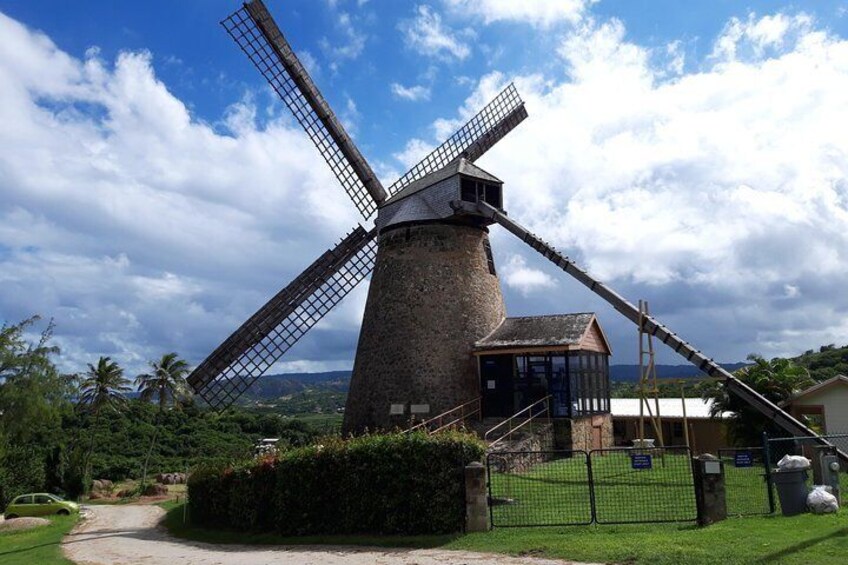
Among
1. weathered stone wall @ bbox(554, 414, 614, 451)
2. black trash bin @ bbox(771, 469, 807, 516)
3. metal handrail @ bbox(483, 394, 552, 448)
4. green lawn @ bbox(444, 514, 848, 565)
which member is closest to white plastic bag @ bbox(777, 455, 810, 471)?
black trash bin @ bbox(771, 469, 807, 516)

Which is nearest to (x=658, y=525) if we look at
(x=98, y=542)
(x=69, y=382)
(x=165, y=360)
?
(x=98, y=542)

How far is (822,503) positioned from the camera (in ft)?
38.1

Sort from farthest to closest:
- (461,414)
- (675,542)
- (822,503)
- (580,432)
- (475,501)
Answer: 1. (461,414)
2. (580,432)
3. (475,501)
4. (822,503)
5. (675,542)

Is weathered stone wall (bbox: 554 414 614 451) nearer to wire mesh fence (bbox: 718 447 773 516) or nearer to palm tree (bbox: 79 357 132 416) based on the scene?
wire mesh fence (bbox: 718 447 773 516)

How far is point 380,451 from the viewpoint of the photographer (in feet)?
46.0

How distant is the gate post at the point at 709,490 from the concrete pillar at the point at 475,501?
12.9ft

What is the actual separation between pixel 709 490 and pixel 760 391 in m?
12.8

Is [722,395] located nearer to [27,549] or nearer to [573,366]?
[573,366]

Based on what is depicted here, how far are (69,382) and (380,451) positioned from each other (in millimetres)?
29307

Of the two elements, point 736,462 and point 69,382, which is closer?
point 736,462

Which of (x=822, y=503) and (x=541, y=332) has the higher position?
(x=541, y=332)

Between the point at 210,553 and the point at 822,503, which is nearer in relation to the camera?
the point at 822,503

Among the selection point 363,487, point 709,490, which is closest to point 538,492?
point 363,487

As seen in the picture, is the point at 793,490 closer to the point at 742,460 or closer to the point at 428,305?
the point at 742,460
